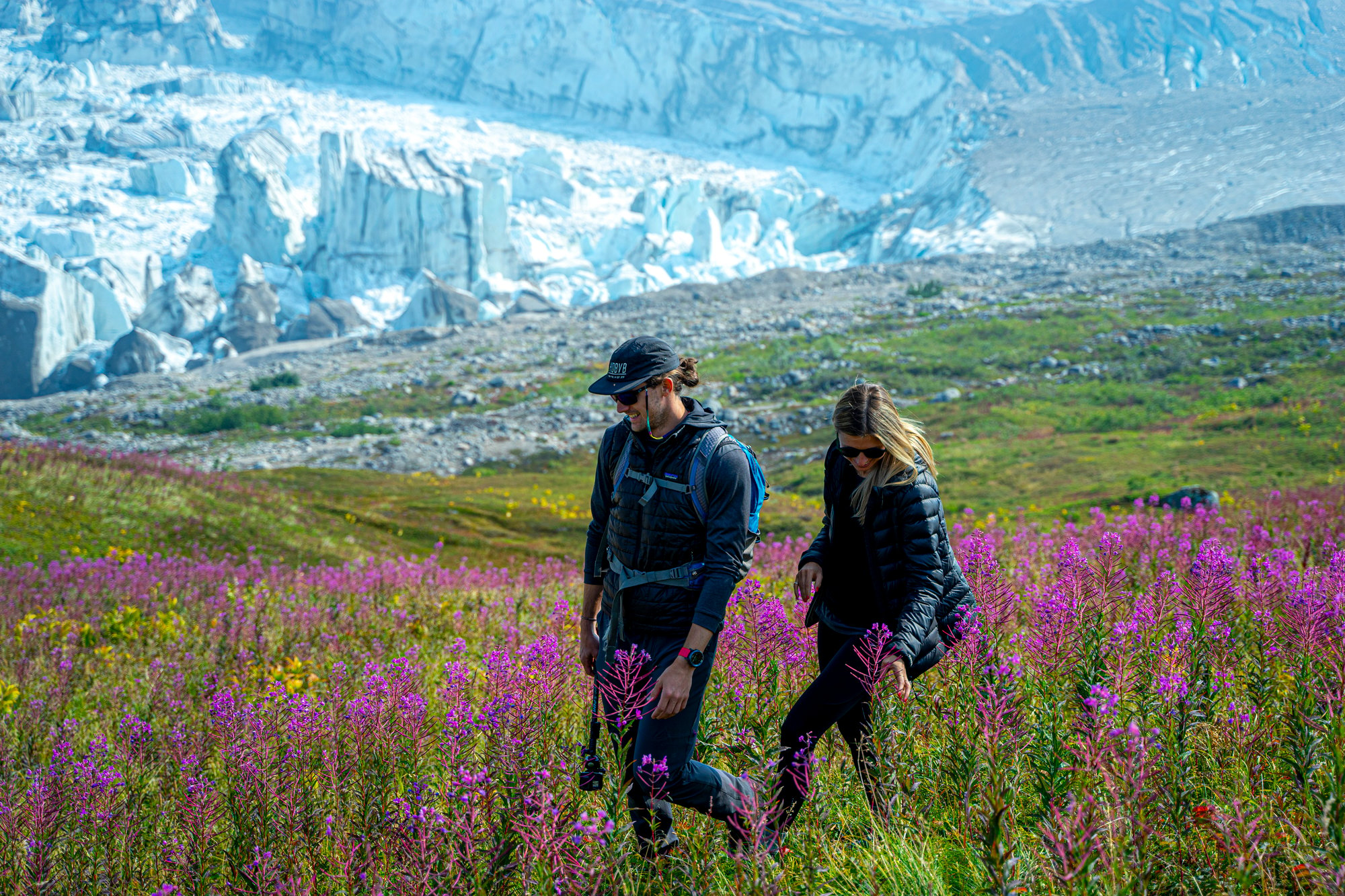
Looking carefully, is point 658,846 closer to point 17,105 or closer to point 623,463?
point 623,463

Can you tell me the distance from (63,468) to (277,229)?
10888 centimetres

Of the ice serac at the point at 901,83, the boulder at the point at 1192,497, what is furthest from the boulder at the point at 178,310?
the boulder at the point at 1192,497

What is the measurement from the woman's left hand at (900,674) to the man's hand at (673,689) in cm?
86

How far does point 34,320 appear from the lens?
82.5m

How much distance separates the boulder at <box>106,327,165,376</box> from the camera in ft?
266

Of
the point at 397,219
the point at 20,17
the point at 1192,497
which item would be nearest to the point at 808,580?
the point at 1192,497

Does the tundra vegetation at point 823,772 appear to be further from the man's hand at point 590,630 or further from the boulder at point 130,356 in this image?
the boulder at point 130,356

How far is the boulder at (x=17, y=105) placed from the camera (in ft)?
484

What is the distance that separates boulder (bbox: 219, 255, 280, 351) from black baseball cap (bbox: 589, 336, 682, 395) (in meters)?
101

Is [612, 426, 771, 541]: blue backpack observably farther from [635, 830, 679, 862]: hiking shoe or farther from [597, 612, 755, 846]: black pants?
[635, 830, 679, 862]: hiking shoe

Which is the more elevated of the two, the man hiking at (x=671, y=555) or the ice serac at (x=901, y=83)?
the ice serac at (x=901, y=83)

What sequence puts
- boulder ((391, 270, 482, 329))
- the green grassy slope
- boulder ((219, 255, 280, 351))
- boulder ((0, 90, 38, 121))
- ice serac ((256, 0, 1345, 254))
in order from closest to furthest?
the green grassy slope, boulder ((219, 255, 280, 351)), boulder ((391, 270, 482, 329)), ice serac ((256, 0, 1345, 254)), boulder ((0, 90, 38, 121))

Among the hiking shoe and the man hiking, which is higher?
the man hiking

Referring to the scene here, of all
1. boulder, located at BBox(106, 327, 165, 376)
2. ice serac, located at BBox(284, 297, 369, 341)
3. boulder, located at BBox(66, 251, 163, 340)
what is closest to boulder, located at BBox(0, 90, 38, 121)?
boulder, located at BBox(66, 251, 163, 340)
